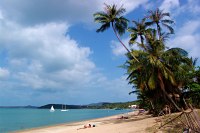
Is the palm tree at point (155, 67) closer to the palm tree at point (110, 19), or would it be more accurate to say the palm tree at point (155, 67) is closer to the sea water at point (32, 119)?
the palm tree at point (110, 19)

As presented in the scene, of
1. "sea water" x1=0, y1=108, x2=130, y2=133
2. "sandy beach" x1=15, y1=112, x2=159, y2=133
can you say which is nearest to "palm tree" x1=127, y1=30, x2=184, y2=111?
"sandy beach" x1=15, y1=112, x2=159, y2=133

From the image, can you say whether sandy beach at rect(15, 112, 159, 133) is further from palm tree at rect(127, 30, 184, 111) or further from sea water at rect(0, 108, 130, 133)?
sea water at rect(0, 108, 130, 133)

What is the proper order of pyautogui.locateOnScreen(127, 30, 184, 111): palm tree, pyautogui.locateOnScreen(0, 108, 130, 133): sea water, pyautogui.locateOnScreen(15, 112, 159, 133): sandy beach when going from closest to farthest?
pyautogui.locateOnScreen(15, 112, 159, 133): sandy beach → pyautogui.locateOnScreen(127, 30, 184, 111): palm tree → pyautogui.locateOnScreen(0, 108, 130, 133): sea water

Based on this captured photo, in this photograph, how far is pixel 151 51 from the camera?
1020 inches

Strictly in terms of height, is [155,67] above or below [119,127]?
above

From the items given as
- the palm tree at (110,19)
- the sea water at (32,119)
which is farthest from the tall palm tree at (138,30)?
the sea water at (32,119)

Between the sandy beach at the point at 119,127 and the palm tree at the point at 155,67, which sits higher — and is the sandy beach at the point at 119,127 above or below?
below

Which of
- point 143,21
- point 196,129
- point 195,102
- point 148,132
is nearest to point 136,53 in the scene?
point 143,21

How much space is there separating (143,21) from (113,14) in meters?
3.57

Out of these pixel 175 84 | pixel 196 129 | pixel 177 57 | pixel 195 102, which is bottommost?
pixel 196 129

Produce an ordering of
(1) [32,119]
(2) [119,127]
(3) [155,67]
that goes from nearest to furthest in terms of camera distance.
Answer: (2) [119,127], (3) [155,67], (1) [32,119]

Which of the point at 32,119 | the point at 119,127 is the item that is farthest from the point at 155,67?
the point at 32,119

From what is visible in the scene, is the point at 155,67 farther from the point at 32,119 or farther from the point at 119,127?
the point at 32,119

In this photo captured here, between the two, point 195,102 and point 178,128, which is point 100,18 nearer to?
point 195,102
